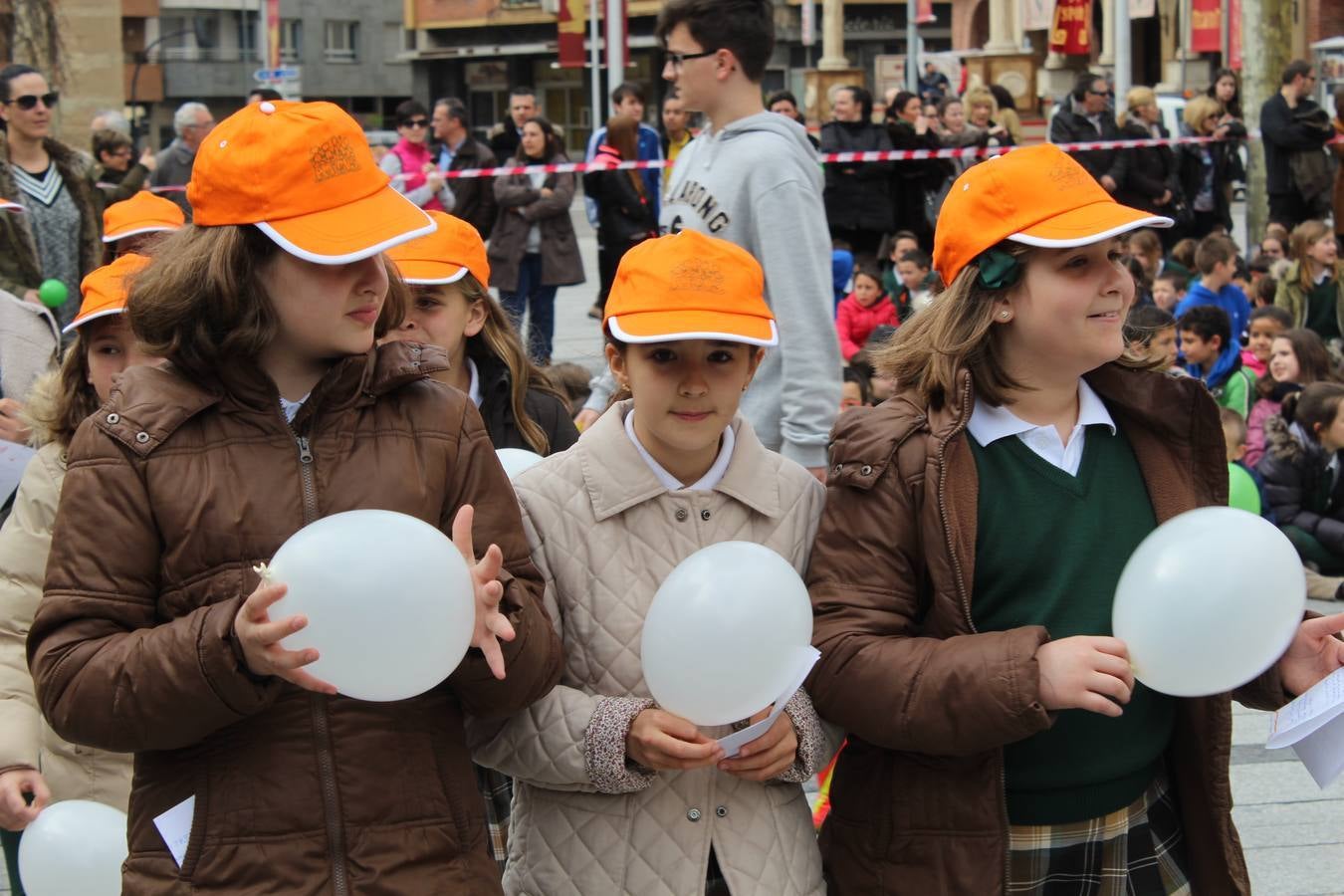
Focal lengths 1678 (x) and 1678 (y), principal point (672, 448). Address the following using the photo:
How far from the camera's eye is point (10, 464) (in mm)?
4102

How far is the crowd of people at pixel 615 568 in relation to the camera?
95.4 inches

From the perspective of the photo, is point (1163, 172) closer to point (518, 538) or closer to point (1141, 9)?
point (518, 538)

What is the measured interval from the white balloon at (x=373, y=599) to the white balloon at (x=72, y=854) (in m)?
1.07

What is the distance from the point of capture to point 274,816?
242cm

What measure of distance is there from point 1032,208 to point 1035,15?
50.0 metres

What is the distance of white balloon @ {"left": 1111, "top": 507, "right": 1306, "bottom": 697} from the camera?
2.55m

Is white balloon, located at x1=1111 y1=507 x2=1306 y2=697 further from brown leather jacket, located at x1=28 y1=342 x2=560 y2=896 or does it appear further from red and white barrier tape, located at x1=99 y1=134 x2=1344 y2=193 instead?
red and white barrier tape, located at x1=99 y1=134 x2=1344 y2=193

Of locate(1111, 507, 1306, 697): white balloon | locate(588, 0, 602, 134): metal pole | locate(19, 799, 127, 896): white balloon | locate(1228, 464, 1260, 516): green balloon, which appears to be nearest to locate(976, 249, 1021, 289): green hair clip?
locate(1111, 507, 1306, 697): white balloon

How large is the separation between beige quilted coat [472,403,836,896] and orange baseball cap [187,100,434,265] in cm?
61

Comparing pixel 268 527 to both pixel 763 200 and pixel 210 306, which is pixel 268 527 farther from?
pixel 763 200

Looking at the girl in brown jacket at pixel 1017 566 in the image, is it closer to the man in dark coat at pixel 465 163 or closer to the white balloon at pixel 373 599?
the white balloon at pixel 373 599

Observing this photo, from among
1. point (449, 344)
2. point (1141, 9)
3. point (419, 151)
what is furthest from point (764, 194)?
point (1141, 9)

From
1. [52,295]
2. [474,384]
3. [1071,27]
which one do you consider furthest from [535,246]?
[1071,27]

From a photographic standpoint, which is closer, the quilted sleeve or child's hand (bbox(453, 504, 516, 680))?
child's hand (bbox(453, 504, 516, 680))
